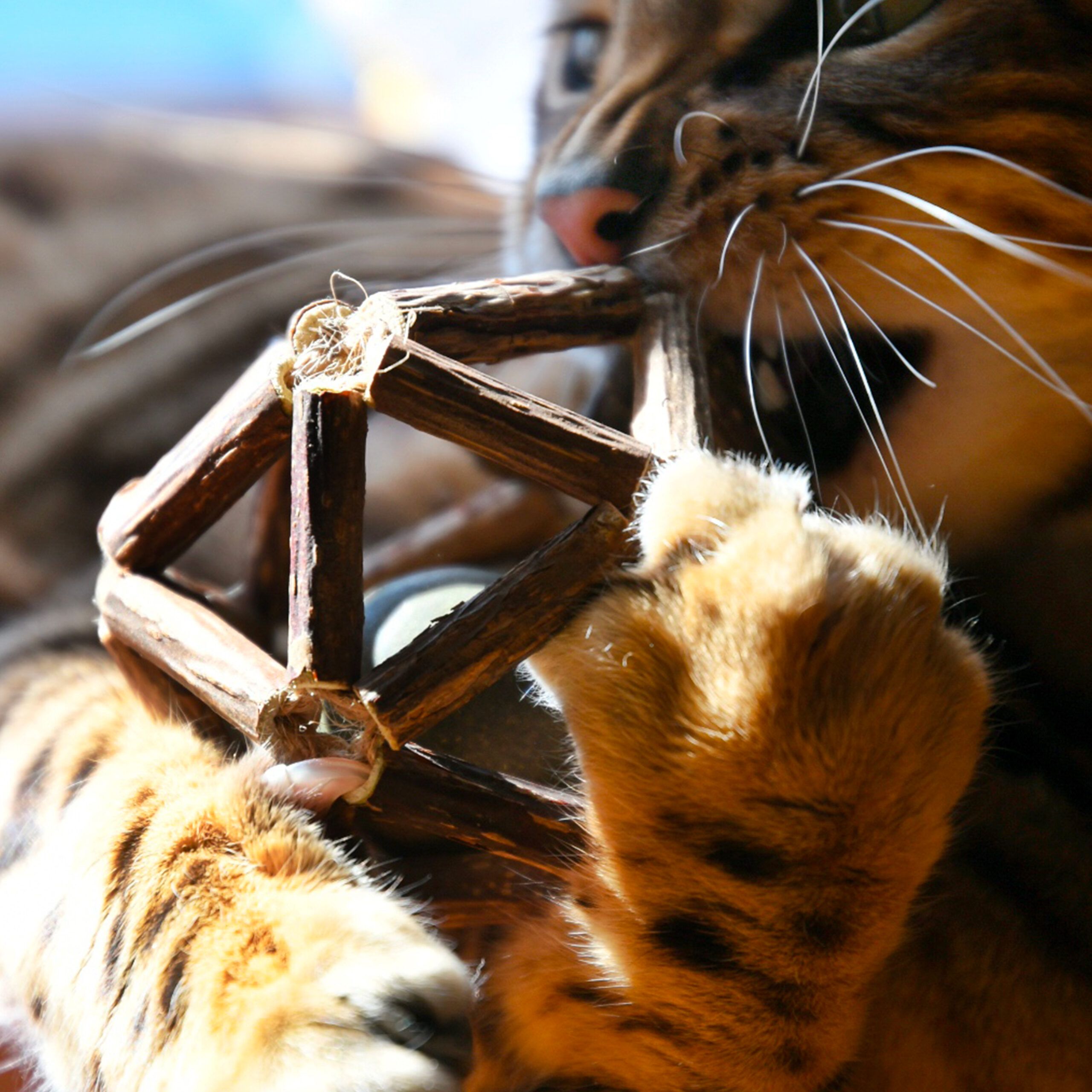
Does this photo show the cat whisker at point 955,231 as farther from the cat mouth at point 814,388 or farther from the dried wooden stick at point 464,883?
the dried wooden stick at point 464,883

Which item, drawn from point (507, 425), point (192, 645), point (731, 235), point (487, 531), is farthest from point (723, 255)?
point (487, 531)

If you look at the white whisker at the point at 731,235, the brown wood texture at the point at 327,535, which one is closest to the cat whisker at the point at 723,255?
the white whisker at the point at 731,235

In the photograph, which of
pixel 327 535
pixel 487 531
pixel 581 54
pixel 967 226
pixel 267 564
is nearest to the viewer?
pixel 327 535

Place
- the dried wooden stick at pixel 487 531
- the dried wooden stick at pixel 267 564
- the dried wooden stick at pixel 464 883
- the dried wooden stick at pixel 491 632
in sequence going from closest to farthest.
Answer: the dried wooden stick at pixel 491 632 < the dried wooden stick at pixel 464 883 < the dried wooden stick at pixel 267 564 < the dried wooden stick at pixel 487 531

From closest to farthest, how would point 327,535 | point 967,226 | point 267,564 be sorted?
point 327,535
point 967,226
point 267,564

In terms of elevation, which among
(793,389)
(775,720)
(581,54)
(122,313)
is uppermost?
(581,54)

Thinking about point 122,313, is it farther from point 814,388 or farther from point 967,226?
point 967,226

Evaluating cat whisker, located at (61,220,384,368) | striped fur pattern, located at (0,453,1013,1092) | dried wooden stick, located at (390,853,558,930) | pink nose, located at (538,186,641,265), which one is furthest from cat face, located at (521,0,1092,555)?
cat whisker, located at (61,220,384,368)
